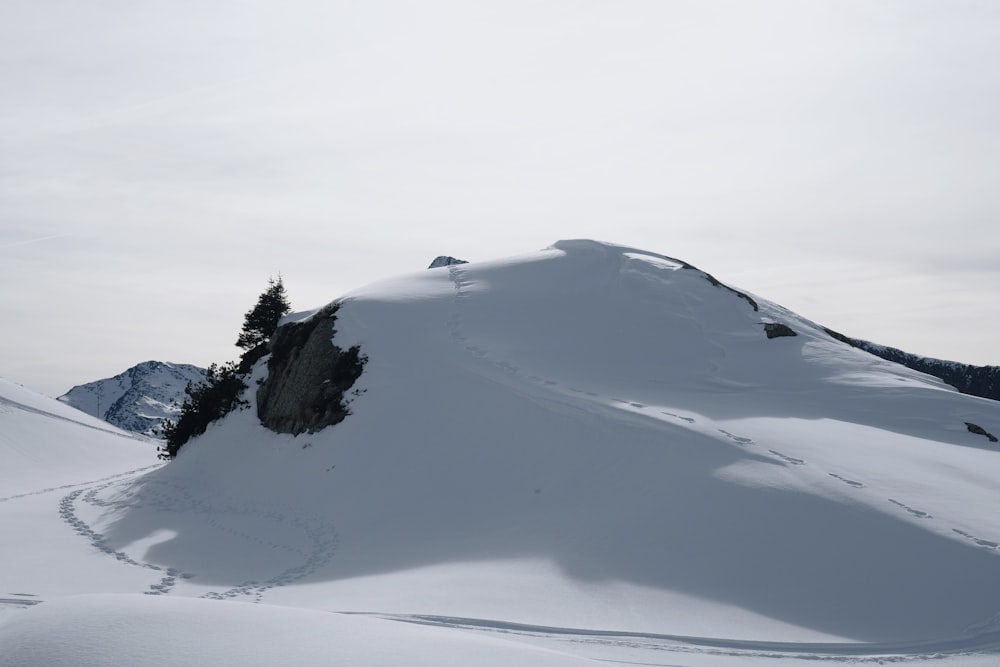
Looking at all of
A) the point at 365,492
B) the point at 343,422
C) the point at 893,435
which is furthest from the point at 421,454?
the point at 893,435

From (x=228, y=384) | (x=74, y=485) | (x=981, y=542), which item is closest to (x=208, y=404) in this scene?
(x=228, y=384)

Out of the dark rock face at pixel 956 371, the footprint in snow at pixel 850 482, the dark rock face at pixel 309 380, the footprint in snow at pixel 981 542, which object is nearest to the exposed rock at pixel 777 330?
the footprint in snow at pixel 850 482

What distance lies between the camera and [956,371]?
6694 cm

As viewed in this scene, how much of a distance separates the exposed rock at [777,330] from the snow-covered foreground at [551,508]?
2.00ft

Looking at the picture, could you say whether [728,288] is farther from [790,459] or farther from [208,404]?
[208,404]

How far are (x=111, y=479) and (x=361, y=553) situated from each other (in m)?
19.1

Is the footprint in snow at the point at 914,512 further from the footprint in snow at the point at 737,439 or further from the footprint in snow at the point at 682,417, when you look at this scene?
the footprint in snow at the point at 682,417

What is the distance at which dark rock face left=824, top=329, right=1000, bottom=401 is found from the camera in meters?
58.0

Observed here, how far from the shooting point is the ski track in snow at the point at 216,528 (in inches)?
661

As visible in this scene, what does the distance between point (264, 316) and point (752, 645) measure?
30.3 meters

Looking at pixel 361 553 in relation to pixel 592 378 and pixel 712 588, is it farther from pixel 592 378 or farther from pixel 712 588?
pixel 592 378

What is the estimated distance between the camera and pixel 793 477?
1778 centimetres

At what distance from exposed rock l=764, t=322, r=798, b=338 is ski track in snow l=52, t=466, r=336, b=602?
19.4 meters

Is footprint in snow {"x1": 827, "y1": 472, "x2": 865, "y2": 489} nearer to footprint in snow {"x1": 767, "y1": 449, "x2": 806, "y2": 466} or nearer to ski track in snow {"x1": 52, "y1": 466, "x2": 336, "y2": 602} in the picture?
footprint in snow {"x1": 767, "y1": 449, "x2": 806, "y2": 466}
